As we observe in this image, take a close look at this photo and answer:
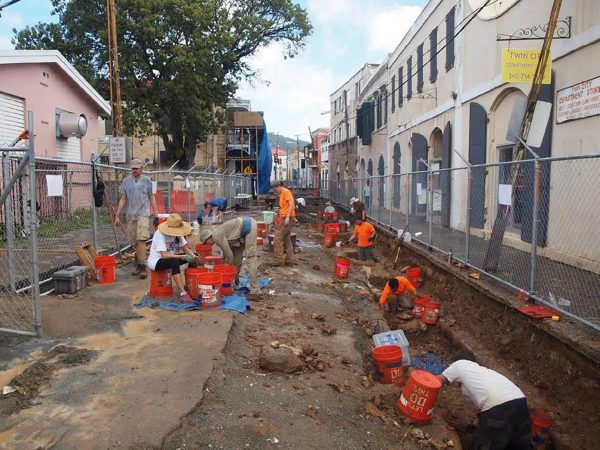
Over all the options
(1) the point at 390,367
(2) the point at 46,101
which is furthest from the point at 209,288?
(2) the point at 46,101

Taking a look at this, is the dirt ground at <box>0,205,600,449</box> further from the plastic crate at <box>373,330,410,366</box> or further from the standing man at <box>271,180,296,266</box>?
the standing man at <box>271,180,296,266</box>

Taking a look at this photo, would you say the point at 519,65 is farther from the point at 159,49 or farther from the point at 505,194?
the point at 159,49

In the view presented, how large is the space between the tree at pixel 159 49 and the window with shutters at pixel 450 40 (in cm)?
1260

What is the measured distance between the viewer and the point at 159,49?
24.6 metres

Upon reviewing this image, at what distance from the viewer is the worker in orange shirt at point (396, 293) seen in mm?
8172

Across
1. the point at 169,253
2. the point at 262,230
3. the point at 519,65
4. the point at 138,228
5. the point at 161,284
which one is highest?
the point at 519,65

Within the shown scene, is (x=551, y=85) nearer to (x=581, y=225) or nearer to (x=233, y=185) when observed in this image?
(x=581, y=225)

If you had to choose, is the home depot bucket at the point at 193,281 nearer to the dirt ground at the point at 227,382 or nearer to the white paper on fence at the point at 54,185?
the dirt ground at the point at 227,382

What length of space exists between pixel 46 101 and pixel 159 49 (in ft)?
35.0

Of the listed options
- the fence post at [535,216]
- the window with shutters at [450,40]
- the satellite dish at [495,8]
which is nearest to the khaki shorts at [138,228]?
the fence post at [535,216]

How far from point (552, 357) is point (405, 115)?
1760cm

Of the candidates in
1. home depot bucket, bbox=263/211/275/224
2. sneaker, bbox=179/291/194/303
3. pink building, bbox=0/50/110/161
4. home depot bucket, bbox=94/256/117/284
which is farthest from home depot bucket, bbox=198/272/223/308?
pink building, bbox=0/50/110/161

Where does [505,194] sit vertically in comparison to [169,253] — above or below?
above

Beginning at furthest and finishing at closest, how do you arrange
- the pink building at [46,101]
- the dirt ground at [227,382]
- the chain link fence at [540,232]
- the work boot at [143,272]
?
1. the pink building at [46,101]
2. the work boot at [143,272]
3. the chain link fence at [540,232]
4. the dirt ground at [227,382]
